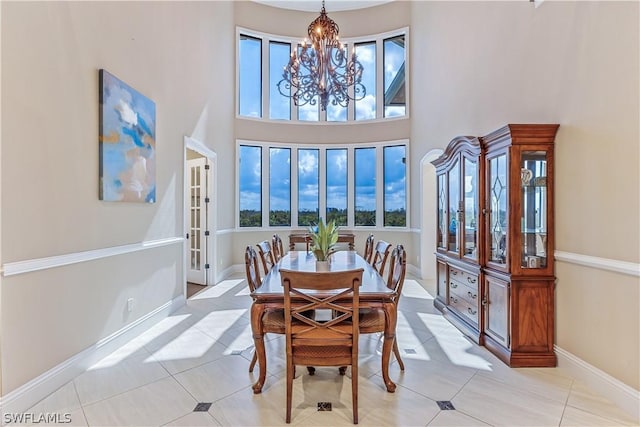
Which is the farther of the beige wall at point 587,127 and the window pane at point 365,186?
the window pane at point 365,186

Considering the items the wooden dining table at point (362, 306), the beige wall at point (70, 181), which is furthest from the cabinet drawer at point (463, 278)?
the beige wall at point (70, 181)

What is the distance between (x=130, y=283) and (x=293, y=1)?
6.40 meters

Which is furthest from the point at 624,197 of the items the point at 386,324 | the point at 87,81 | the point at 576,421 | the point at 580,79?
the point at 87,81

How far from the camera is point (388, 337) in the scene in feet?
7.44

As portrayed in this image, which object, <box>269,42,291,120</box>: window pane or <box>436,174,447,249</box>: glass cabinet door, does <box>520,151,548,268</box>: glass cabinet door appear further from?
<box>269,42,291,120</box>: window pane

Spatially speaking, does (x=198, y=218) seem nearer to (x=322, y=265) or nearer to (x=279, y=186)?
(x=279, y=186)

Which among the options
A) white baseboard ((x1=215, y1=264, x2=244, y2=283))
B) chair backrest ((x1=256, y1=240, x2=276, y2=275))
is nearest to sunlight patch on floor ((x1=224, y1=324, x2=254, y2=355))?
chair backrest ((x1=256, y1=240, x2=276, y2=275))

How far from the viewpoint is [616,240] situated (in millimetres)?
2195

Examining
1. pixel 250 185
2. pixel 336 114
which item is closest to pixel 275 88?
pixel 336 114

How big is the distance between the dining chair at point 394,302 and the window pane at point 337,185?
459 cm

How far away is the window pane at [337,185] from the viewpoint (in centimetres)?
729

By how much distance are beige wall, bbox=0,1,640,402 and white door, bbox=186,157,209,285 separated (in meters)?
1.38

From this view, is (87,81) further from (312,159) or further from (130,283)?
(312,159)

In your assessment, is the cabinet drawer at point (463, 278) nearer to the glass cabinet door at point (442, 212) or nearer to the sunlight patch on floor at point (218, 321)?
the glass cabinet door at point (442, 212)
